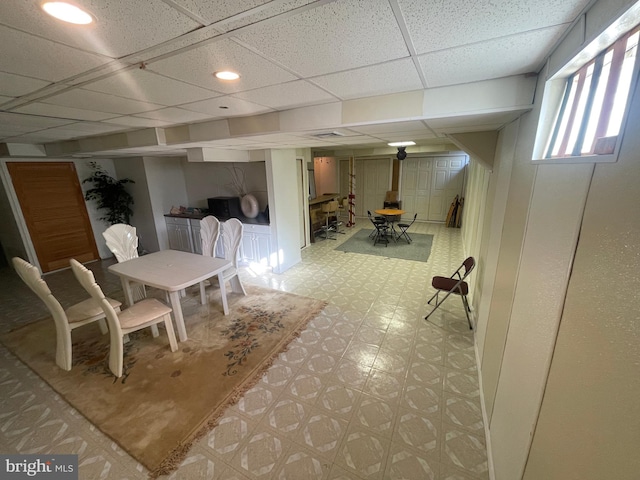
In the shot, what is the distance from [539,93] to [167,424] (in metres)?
3.18

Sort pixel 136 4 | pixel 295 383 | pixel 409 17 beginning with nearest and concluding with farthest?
pixel 136 4 → pixel 409 17 → pixel 295 383

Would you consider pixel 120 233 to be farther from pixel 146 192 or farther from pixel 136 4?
pixel 136 4

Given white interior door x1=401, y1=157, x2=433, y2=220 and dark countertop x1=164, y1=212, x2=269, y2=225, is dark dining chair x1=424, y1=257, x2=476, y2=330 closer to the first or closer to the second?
dark countertop x1=164, y1=212, x2=269, y2=225

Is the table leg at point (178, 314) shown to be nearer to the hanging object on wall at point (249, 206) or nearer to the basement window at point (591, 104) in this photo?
the hanging object on wall at point (249, 206)

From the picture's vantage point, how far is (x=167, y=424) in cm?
185

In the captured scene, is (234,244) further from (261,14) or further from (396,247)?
(396,247)

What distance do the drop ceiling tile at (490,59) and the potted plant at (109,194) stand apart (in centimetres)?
620

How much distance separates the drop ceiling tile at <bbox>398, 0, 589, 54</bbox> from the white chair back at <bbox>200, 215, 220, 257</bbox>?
343 centimetres

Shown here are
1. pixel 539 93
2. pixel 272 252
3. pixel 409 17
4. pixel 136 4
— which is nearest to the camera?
pixel 136 4

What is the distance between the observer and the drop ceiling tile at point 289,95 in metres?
1.56

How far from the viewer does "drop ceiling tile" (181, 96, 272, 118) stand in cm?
182

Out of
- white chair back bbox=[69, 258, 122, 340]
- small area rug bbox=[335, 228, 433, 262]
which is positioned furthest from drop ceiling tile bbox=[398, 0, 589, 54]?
small area rug bbox=[335, 228, 433, 262]

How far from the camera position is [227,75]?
1321 mm

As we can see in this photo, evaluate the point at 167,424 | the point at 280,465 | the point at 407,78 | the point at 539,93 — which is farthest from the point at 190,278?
the point at 539,93
